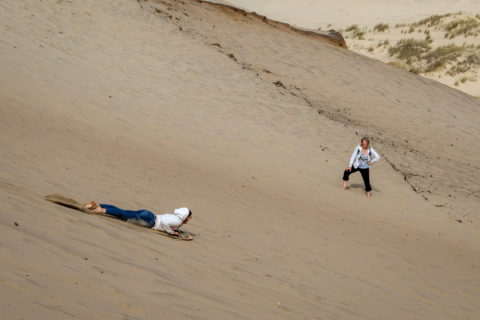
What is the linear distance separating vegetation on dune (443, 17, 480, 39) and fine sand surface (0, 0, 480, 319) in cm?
1462

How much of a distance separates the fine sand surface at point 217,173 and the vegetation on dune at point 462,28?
48.0ft

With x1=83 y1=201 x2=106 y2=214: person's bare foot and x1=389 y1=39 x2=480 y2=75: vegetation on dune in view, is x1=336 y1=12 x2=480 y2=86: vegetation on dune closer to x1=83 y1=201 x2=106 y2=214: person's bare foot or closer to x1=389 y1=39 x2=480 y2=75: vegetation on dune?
x1=389 y1=39 x2=480 y2=75: vegetation on dune

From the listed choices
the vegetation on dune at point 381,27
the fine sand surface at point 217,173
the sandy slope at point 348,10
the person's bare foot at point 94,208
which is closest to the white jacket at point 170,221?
the fine sand surface at point 217,173

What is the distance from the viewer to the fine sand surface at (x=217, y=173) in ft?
16.5

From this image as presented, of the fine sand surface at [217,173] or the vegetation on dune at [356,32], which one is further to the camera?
the vegetation on dune at [356,32]

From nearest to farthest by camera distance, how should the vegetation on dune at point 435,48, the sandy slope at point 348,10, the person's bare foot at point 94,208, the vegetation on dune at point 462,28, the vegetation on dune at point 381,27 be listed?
the person's bare foot at point 94,208
the vegetation on dune at point 435,48
the vegetation on dune at point 462,28
the vegetation on dune at point 381,27
the sandy slope at point 348,10

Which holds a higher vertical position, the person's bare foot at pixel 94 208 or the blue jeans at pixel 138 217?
the person's bare foot at pixel 94 208

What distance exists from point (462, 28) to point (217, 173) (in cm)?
3036

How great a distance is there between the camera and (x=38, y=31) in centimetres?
1562

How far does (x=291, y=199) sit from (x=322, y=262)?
302cm

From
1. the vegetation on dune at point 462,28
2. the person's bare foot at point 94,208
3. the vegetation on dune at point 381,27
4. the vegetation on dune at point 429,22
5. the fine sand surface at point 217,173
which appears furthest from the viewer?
the vegetation on dune at point 381,27

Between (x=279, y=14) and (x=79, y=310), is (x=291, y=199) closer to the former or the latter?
(x=79, y=310)

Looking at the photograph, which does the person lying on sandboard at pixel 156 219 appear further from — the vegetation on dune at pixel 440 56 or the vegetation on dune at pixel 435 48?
the vegetation on dune at pixel 440 56

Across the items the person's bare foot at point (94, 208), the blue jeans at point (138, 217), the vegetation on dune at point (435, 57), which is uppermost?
the vegetation on dune at point (435, 57)
